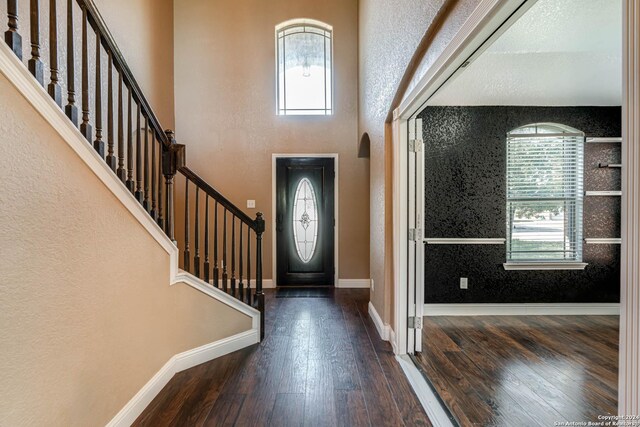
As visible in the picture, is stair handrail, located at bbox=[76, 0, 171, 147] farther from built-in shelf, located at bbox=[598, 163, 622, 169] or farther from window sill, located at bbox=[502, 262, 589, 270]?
built-in shelf, located at bbox=[598, 163, 622, 169]

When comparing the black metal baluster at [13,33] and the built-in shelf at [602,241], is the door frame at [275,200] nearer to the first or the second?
the built-in shelf at [602,241]

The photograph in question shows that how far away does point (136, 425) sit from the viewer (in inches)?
71.8

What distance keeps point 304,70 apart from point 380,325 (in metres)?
3.92

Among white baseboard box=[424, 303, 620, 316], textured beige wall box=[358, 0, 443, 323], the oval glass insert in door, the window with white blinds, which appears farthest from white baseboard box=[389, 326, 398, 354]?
the oval glass insert in door

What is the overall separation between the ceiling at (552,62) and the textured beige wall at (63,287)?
6.80ft

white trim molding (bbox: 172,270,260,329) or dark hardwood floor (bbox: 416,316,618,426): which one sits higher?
white trim molding (bbox: 172,270,260,329)

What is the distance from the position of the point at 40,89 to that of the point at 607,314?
5.15m

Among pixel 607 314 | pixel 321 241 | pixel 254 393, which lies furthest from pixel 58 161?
pixel 607 314

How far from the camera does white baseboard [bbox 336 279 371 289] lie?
4887mm

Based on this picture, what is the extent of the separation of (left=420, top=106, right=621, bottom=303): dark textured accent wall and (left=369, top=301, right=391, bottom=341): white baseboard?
28.9 inches

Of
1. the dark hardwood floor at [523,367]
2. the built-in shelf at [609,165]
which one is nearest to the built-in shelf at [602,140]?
the built-in shelf at [609,165]

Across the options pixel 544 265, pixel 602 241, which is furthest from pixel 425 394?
pixel 602 241

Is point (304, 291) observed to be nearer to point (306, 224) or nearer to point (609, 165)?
point (306, 224)

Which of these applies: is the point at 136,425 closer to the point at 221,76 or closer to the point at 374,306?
the point at 374,306
